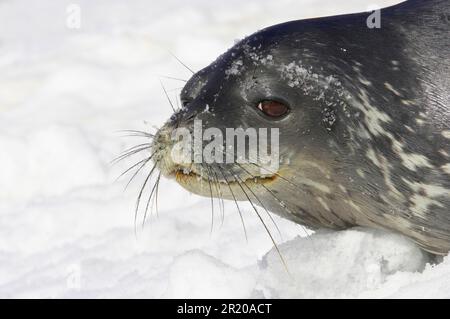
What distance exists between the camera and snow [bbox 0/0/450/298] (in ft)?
9.68

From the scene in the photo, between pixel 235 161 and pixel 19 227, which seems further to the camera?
pixel 19 227

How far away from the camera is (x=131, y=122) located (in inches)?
276

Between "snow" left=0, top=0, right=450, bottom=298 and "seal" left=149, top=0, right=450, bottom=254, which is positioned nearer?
"snow" left=0, top=0, right=450, bottom=298

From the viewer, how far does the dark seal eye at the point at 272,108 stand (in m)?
3.08

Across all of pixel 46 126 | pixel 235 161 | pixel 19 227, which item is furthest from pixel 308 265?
pixel 46 126

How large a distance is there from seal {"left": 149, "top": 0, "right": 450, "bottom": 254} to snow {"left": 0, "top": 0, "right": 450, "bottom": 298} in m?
0.11

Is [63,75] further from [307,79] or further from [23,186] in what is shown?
[307,79]

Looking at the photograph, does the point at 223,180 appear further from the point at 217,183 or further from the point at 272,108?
the point at 272,108

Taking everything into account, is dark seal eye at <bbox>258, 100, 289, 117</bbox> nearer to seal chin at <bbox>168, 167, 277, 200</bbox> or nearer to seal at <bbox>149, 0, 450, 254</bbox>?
seal at <bbox>149, 0, 450, 254</bbox>

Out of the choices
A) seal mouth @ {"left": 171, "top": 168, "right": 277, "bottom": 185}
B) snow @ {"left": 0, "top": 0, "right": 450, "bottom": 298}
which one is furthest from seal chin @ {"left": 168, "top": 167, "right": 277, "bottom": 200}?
snow @ {"left": 0, "top": 0, "right": 450, "bottom": 298}

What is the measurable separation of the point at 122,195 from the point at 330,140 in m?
2.53

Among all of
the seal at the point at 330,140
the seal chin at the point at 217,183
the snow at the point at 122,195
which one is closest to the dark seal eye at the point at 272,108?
the seal at the point at 330,140

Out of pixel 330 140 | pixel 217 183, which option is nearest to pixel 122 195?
pixel 217 183
